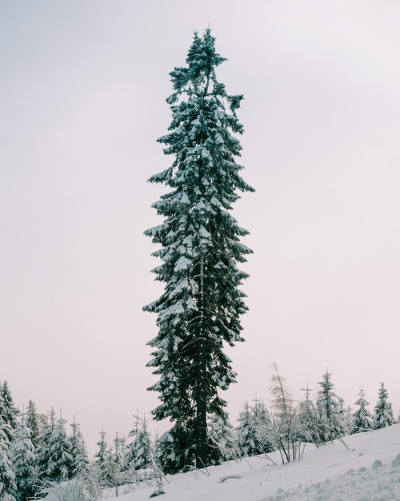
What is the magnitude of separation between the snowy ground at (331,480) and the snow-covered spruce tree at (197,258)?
21.5 ft

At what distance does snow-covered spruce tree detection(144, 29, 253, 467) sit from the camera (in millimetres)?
13992

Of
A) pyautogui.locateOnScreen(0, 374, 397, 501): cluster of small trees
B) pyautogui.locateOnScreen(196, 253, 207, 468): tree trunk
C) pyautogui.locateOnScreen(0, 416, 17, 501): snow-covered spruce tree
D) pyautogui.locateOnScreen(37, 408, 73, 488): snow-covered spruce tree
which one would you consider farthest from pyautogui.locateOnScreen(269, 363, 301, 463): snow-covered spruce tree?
pyautogui.locateOnScreen(37, 408, 73, 488): snow-covered spruce tree

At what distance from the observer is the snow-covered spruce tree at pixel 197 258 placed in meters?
14.0

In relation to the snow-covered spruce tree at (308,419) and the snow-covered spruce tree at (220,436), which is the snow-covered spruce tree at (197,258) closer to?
the snow-covered spruce tree at (220,436)

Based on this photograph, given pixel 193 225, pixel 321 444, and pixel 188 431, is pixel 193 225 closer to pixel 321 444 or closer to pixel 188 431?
pixel 188 431

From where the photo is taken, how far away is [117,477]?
9719mm

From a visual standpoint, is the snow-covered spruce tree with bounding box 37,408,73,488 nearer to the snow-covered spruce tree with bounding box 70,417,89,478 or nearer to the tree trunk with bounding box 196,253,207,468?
the snow-covered spruce tree with bounding box 70,417,89,478

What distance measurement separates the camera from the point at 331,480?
4.11 metres

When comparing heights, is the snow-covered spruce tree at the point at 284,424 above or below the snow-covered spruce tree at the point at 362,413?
above

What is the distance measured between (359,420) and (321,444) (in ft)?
117

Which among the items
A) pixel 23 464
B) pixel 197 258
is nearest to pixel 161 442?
pixel 197 258

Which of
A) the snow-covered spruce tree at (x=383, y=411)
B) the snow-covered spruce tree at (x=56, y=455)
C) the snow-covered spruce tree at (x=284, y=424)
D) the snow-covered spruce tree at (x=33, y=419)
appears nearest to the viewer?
the snow-covered spruce tree at (x=284, y=424)

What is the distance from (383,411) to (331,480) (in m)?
40.1

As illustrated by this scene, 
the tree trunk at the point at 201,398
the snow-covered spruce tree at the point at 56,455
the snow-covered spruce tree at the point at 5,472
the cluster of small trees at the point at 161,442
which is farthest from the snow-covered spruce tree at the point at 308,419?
the snow-covered spruce tree at the point at 56,455
